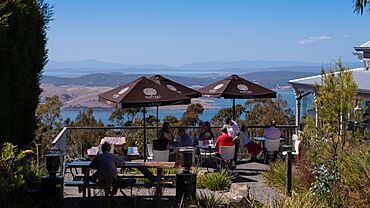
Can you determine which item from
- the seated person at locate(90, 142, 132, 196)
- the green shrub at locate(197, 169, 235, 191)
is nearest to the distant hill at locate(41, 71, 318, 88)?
the green shrub at locate(197, 169, 235, 191)

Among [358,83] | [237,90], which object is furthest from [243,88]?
[358,83]

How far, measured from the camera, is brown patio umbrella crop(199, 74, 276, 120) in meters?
15.5

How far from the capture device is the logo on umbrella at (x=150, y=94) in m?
12.8

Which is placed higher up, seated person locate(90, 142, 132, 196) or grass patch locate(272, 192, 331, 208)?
seated person locate(90, 142, 132, 196)

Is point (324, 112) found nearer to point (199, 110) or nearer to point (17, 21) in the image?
point (17, 21)

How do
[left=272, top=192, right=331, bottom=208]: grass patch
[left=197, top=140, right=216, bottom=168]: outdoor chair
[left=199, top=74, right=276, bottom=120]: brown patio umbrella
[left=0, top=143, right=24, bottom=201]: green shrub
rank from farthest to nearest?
[left=199, top=74, right=276, bottom=120]: brown patio umbrella, [left=197, top=140, right=216, bottom=168]: outdoor chair, [left=0, top=143, right=24, bottom=201]: green shrub, [left=272, top=192, right=331, bottom=208]: grass patch

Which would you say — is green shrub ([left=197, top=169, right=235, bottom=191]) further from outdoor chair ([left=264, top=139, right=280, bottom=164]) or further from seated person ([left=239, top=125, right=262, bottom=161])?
seated person ([left=239, top=125, right=262, bottom=161])

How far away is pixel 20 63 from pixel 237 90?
6927 millimetres

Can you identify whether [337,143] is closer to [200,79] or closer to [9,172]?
[9,172]

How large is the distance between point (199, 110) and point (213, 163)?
15.0 meters

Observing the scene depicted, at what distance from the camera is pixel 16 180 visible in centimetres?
893

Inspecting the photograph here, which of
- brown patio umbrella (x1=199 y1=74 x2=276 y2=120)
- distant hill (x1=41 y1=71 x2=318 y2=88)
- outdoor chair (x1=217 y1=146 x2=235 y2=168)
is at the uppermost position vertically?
brown patio umbrella (x1=199 y1=74 x2=276 y2=120)

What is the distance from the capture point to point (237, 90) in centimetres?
1568

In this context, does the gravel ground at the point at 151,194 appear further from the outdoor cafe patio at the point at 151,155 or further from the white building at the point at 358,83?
the white building at the point at 358,83
